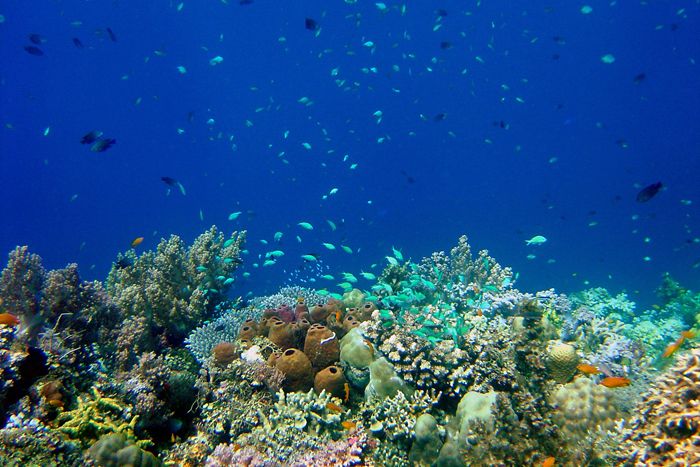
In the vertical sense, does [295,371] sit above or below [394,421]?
above

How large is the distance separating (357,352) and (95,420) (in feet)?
11.9

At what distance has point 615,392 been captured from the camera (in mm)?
5312

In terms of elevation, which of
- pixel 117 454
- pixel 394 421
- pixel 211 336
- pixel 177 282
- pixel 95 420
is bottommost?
pixel 117 454

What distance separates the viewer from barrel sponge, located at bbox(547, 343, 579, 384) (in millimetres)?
5938

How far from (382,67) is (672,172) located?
213 ft

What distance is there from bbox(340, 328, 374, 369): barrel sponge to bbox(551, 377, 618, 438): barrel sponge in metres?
2.82

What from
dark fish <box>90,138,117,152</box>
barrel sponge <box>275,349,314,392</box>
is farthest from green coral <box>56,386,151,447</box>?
dark fish <box>90,138,117,152</box>

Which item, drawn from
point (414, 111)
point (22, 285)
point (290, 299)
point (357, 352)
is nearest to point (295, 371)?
point (357, 352)

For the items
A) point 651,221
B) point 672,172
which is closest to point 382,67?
point 651,221

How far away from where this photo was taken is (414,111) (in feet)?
243

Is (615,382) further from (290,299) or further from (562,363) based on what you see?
(290,299)

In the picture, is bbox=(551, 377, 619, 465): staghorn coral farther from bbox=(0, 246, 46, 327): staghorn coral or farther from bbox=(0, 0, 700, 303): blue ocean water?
bbox=(0, 0, 700, 303): blue ocean water

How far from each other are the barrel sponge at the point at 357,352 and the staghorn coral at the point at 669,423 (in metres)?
3.37

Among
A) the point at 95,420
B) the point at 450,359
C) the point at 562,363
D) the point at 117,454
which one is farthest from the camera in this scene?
the point at 562,363
